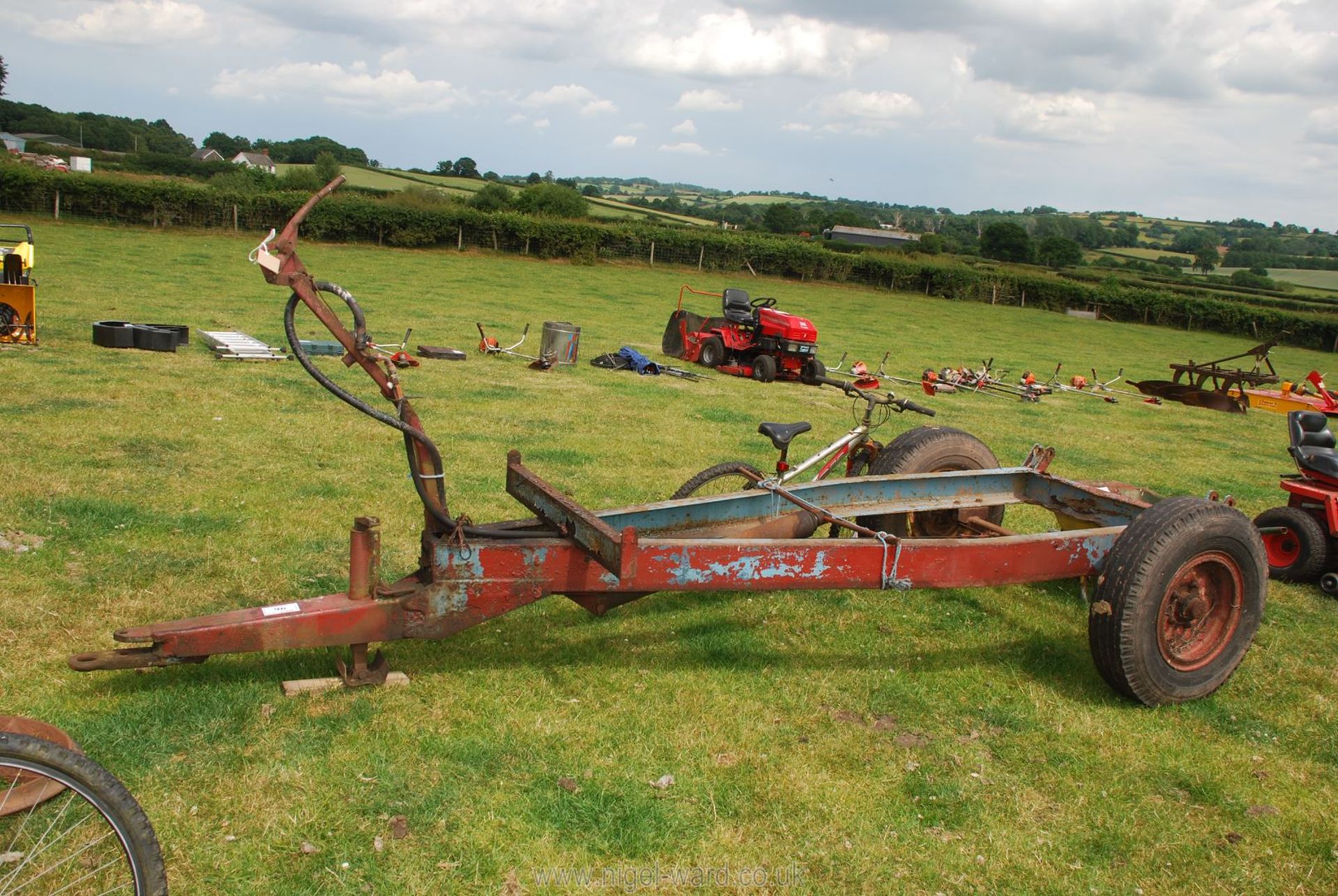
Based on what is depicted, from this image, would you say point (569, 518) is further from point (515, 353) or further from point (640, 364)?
point (515, 353)

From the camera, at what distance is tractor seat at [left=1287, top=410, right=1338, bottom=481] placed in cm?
674

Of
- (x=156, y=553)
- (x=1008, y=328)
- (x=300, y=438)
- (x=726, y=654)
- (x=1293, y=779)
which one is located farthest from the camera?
(x=1008, y=328)

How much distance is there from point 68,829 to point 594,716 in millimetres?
1865

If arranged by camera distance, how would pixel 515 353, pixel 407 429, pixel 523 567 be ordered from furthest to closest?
pixel 515 353 → pixel 523 567 → pixel 407 429

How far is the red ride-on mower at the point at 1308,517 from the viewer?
661 cm

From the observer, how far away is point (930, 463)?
582 centimetres

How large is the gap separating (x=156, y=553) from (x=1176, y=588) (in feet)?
16.8

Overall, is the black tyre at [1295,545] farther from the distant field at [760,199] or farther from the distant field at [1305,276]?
the distant field at [760,199]

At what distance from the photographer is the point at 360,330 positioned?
368cm

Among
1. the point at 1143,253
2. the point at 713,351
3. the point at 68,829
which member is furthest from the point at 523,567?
the point at 1143,253

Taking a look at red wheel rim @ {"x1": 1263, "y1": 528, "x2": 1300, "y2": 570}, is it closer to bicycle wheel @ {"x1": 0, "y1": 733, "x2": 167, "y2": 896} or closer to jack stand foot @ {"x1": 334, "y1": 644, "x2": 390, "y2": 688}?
jack stand foot @ {"x1": 334, "y1": 644, "x2": 390, "y2": 688}

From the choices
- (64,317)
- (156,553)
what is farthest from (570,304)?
(156,553)

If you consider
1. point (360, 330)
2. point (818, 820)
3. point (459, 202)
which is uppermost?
point (459, 202)

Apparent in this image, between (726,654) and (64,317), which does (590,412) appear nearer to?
(726,654)
